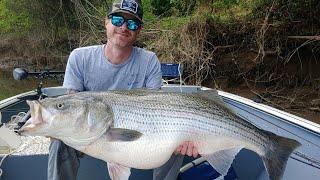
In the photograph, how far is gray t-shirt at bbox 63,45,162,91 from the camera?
3.38m

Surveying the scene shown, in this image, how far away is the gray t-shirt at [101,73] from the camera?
3.38 meters

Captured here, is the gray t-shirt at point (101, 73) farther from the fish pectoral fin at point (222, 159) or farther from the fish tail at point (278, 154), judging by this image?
the fish tail at point (278, 154)

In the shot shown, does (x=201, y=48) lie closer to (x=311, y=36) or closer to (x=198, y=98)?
(x=311, y=36)

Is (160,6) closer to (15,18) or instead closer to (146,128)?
(15,18)

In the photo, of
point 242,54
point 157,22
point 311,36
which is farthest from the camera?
point 157,22

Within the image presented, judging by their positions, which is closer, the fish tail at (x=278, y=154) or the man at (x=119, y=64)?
the fish tail at (x=278, y=154)

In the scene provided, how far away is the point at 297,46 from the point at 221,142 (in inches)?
297

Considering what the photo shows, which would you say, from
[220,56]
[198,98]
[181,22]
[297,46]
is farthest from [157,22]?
[198,98]

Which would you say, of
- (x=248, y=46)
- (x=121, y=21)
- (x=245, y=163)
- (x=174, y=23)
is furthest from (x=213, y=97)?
(x=174, y=23)

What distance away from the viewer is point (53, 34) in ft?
49.0

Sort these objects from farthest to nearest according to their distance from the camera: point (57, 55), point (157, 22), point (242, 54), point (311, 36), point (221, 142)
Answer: point (57, 55) → point (157, 22) → point (242, 54) → point (311, 36) → point (221, 142)

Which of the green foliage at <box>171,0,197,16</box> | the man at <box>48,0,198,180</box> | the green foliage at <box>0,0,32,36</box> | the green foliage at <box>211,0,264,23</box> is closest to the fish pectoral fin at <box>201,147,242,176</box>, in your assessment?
the man at <box>48,0,198,180</box>

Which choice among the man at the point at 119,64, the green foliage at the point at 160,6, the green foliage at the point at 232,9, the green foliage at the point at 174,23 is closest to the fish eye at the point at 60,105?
the man at the point at 119,64

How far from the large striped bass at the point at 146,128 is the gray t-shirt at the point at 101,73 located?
0.58 meters
